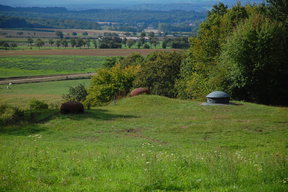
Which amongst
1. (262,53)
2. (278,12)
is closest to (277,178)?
(262,53)

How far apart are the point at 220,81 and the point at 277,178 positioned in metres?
42.2

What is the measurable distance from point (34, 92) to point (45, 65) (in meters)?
49.4

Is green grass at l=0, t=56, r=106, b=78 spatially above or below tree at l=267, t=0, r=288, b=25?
below

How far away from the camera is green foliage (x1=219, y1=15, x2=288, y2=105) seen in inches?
1859

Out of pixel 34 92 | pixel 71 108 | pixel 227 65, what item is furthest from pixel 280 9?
pixel 34 92

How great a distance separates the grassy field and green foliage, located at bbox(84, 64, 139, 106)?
2706 cm

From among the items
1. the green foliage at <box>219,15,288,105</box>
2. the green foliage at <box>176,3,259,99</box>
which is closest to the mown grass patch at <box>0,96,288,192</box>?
the green foliage at <box>219,15,288,105</box>

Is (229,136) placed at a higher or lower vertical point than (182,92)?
higher

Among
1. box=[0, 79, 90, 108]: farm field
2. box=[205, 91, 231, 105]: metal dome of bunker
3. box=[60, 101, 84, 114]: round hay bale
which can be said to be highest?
box=[205, 91, 231, 105]: metal dome of bunker

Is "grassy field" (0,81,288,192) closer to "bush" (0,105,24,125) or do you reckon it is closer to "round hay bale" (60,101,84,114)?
"round hay bale" (60,101,84,114)

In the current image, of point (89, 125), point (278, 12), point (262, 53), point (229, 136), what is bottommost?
point (89, 125)

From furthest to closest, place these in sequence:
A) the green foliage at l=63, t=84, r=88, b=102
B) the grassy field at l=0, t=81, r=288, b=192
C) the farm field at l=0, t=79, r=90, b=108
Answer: the green foliage at l=63, t=84, r=88, b=102, the farm field at l=0, t=79, r=90, b=108, the grassy field at l=0, t=81, r=288, b=192

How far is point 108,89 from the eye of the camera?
75.2m

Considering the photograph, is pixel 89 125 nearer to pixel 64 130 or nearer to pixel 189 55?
pixel 64 130
